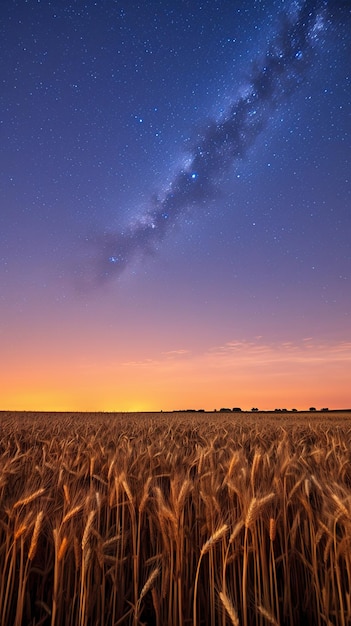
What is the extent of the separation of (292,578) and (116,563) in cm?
112

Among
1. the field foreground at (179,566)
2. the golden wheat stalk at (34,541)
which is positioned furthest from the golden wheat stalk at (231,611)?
the golden wheat stalk at (34,541)

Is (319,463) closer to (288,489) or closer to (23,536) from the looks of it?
(288,489)

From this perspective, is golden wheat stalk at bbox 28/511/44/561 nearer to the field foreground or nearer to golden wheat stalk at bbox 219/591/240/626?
the field foreground

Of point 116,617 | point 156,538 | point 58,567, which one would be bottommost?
point 116,617

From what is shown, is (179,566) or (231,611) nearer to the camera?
(231,611)

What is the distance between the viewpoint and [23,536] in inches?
80.2

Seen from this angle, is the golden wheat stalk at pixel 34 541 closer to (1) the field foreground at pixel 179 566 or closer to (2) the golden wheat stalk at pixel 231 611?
(1) the field foreground at pixel 179 566

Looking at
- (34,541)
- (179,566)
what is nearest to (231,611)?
(179,566)

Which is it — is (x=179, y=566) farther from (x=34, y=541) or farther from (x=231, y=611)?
(x=34, y=541)

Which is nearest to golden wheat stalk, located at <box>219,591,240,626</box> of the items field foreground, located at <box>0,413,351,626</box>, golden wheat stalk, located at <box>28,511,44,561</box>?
field foreground, located at <box>0,413,351,626</box>

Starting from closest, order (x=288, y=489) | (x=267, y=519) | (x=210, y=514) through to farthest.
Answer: (x=210, y=514) < (x=267, y=519) < (x=288, y=489)

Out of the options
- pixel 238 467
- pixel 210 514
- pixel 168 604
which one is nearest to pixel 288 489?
pixel 238 467

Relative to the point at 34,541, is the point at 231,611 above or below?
below

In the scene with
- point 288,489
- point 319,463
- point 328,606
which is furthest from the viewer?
point 319,463
